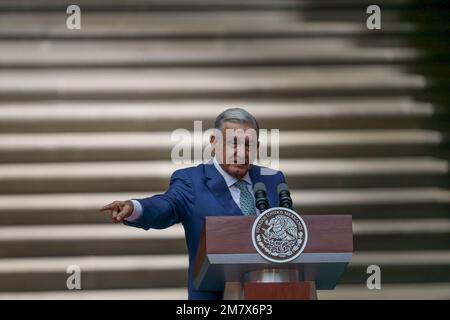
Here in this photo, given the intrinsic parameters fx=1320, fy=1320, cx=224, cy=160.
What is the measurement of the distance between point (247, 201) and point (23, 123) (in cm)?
228

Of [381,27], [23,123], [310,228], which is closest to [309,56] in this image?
[381,27]

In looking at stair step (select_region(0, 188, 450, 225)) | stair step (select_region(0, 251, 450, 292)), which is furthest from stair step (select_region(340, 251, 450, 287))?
stair step (select_region(0, 188, 450, 225))

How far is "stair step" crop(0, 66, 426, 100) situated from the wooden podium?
262 centimetres

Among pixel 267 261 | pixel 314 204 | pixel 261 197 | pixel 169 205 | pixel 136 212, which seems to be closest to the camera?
pixel 267 261

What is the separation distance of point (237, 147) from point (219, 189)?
0.19 m

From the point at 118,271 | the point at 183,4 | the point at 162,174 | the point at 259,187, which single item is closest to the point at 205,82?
the point at 183,4

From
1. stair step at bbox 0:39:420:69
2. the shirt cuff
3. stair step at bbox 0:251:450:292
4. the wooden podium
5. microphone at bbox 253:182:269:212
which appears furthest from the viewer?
stair step at bbox 0:39:420:69

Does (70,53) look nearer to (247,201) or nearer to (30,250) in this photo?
(30,250)

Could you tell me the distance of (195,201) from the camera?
534 centimetres

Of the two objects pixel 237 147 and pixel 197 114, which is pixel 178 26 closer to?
pixel 197 114

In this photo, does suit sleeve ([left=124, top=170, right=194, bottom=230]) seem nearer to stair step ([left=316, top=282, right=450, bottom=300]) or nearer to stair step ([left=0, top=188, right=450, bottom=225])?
stair step ([left=0, top=188, right=450, bottom=225])

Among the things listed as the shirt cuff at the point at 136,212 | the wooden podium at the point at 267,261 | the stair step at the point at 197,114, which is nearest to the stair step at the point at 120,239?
the stair step at the point at 197,114

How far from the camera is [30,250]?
7.07 metres

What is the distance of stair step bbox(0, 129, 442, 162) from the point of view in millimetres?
7180
